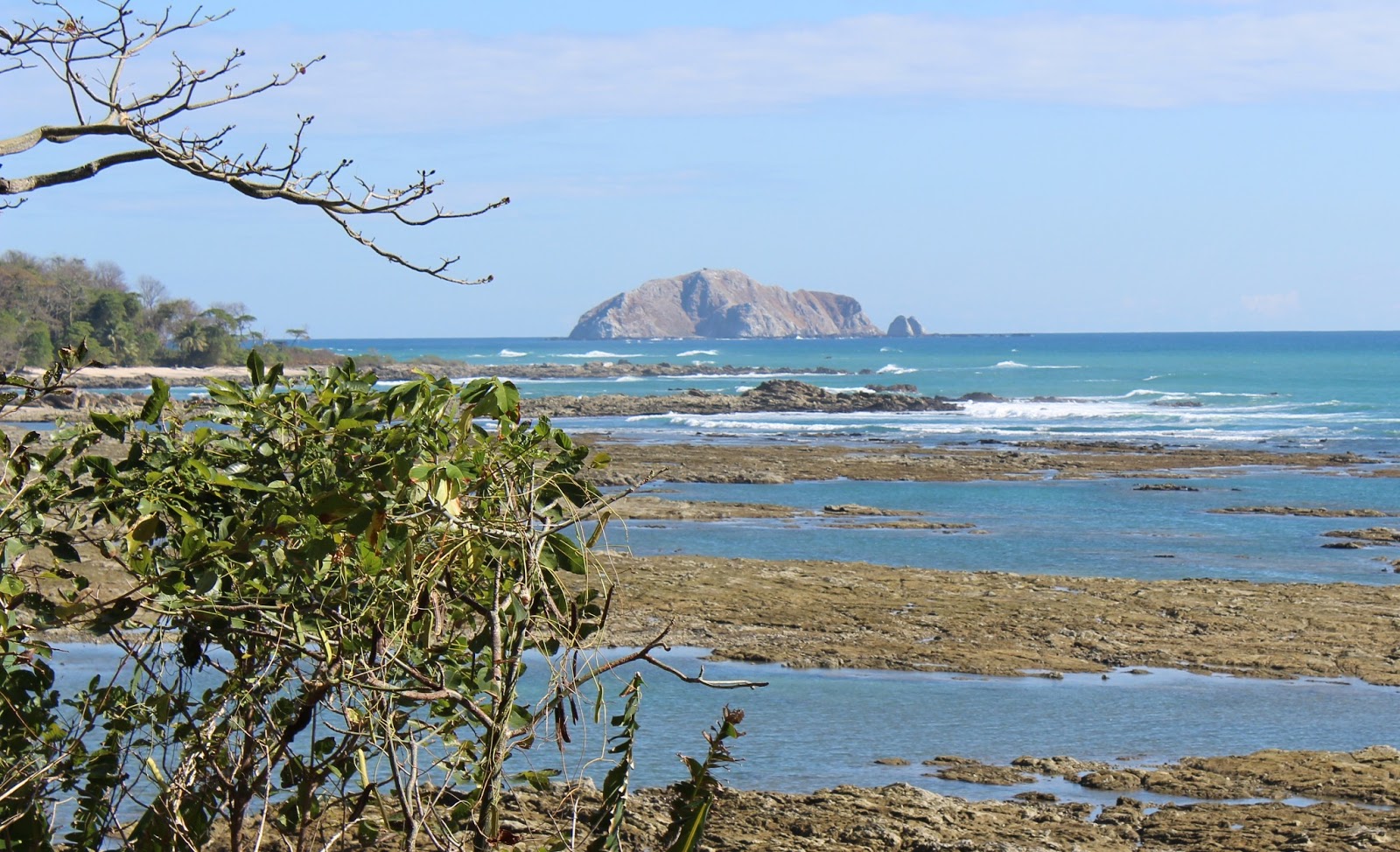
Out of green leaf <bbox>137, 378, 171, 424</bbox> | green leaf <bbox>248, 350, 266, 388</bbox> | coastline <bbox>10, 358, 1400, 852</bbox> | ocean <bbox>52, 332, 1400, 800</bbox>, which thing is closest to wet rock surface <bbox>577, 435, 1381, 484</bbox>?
ocean <bbox>52, 332, 1400, 800</bbox>

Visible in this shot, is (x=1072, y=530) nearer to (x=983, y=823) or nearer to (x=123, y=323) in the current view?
(x=983, y=823)

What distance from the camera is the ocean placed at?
9023 mm

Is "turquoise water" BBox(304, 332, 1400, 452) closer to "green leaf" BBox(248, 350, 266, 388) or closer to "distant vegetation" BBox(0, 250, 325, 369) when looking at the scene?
"distant vegetation" BBox(0, 250, 325, 369)

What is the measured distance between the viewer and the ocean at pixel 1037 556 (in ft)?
29.6

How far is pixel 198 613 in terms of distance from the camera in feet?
9.03

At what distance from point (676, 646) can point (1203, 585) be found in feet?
22.4

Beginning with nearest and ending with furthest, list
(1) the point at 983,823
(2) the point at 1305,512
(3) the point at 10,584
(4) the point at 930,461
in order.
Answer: (3) the point at 10,584
(1) the point at 983,823
(2) the point at 1305,512
(4) the point at 930,461

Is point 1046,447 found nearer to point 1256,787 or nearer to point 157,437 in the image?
point 1256,787

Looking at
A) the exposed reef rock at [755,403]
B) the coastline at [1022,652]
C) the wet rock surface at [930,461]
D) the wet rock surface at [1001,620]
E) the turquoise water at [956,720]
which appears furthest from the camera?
the exposed reef rock at [755,403]

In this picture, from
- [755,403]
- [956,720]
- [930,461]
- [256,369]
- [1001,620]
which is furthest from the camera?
[755,403]

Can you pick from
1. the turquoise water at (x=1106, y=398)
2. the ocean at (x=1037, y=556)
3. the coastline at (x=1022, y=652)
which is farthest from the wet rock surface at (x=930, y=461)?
the coastline at (x=1022, y=652)

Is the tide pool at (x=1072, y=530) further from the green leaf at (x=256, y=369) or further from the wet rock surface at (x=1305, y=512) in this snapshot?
the green leaf at (x=256, y=369)

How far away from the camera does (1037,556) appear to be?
18.2 meters

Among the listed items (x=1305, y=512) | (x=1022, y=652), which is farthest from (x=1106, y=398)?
(x=1022, y=652)
